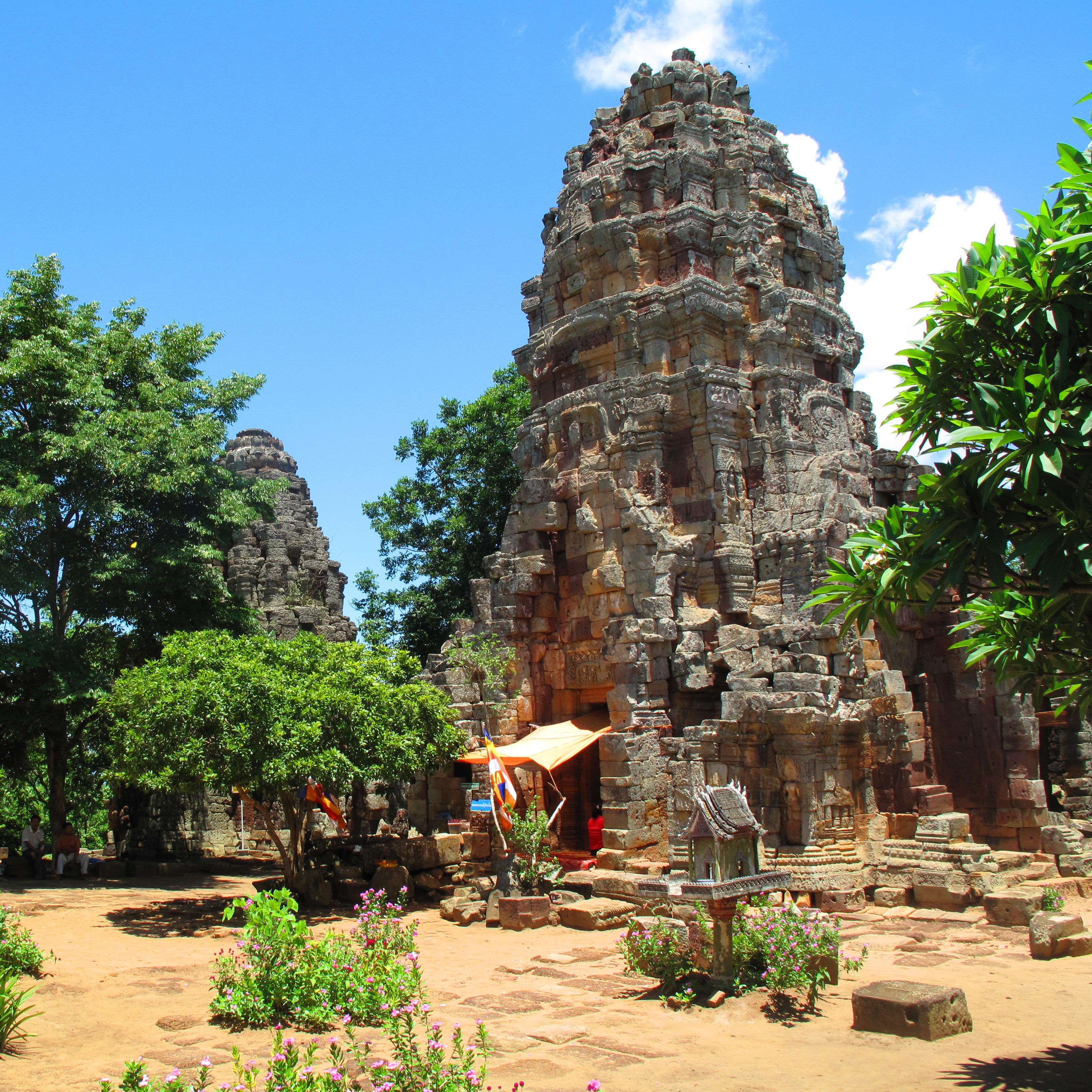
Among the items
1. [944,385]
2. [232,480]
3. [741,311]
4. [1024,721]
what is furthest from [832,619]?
[232,480]

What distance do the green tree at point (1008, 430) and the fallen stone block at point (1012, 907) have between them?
6109 millimetres

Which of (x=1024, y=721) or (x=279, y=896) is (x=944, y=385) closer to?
(x=279, y=896)

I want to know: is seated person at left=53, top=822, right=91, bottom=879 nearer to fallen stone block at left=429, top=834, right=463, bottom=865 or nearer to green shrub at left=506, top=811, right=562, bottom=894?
fallen stone block at left=429, top=834, right=463, bottom=865

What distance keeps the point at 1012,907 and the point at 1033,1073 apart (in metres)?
5.64

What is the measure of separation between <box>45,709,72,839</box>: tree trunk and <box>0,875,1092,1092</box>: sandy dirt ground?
6371mm

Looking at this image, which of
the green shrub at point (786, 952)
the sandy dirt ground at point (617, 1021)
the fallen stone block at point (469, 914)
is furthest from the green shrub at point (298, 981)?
the fallen stone block at point (469, 914)

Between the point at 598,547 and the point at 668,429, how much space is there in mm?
2444

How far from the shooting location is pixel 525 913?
13789 mm

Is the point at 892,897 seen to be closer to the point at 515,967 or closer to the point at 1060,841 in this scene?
the point at 1060,841

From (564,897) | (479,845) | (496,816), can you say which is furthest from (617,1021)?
(479,845)

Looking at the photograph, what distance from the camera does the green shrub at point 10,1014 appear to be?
7.68m

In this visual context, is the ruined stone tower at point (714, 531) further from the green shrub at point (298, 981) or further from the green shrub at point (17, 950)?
the green shrub at point (17, 950)

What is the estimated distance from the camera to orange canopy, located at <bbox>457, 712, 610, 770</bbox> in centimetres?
1546

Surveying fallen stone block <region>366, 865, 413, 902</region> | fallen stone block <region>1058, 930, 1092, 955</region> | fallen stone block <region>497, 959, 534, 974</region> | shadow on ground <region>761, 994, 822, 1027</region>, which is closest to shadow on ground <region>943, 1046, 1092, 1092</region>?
shadow on ground <region>761, 994, 822, 1027</region>
